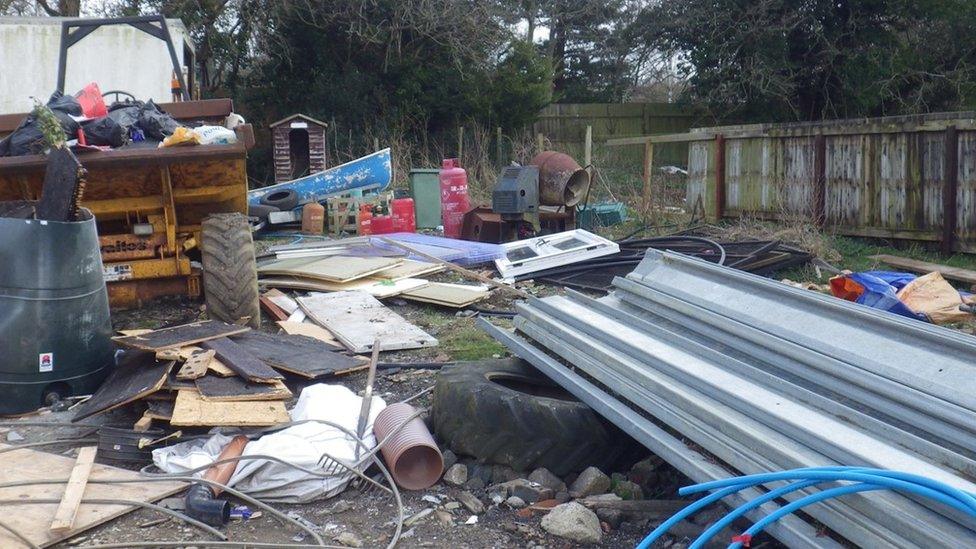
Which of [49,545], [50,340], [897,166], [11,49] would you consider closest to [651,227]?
[897,166]

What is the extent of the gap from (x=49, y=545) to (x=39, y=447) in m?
1.13

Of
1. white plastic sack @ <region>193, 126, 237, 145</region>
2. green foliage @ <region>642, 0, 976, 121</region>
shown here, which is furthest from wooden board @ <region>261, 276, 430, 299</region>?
green foliage @ <region>642, 0, 976, 121</region>

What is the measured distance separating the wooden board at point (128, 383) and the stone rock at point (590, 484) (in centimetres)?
209

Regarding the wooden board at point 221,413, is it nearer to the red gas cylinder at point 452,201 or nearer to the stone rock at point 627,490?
the stone rock at point 627,490

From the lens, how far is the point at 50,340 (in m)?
4.72

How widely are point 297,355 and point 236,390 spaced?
88 centimetres

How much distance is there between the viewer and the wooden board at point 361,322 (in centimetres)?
619

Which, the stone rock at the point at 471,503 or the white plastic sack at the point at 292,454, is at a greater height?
the white plastic sack at the point at 292,454

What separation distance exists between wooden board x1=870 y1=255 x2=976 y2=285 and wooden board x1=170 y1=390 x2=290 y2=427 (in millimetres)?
6740

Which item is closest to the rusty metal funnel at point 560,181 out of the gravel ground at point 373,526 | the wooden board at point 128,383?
the wooden board at point 128,383

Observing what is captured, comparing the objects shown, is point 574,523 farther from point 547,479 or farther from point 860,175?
point 860,175

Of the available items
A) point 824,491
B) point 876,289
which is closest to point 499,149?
point 876,289

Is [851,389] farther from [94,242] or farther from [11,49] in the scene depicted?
[11,49]

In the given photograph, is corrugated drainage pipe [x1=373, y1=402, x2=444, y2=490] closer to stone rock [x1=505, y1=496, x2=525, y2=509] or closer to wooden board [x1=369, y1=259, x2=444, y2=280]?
stone rock [x1=505, y1=496, x2=525, y2=509]
